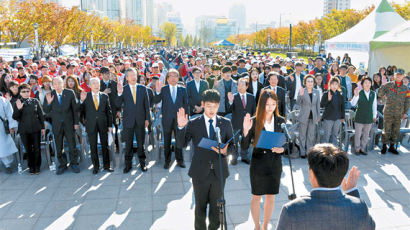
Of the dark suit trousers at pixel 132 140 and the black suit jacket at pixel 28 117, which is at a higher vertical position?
the black suit jacket at pixel 28 117

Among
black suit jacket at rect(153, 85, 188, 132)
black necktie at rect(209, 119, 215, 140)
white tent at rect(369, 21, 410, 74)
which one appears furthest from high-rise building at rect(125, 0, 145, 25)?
black necktie at rect(209, 119, 215, 140)

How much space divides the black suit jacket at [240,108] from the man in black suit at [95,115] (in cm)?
263

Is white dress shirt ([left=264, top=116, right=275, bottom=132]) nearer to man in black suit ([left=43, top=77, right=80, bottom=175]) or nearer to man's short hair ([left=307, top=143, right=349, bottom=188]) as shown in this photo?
man's short hair ([left=307, top=143, right=349, bottom=188])

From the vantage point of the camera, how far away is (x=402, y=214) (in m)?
5.02

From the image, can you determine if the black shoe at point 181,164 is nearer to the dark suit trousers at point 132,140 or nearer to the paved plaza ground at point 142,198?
the paved plaza ground at point 142,198

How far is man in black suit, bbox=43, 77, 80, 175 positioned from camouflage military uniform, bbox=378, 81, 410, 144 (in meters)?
7.23

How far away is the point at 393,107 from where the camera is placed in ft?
25.9

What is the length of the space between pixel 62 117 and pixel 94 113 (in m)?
0.67

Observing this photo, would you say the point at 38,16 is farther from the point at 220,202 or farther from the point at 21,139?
the point at 220,202

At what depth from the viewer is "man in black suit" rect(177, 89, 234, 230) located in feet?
12.2

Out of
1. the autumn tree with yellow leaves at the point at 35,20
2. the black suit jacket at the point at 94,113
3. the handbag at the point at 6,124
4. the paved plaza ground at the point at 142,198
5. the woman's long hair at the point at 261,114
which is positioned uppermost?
the autumn tree with yellow leaves at the point at 35,20

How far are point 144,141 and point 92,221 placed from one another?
2.58m

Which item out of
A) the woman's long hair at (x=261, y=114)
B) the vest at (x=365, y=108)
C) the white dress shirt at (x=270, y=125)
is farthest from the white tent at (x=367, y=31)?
the woman's long hair at (x=261, y=114)

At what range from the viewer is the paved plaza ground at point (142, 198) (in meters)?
4.85
